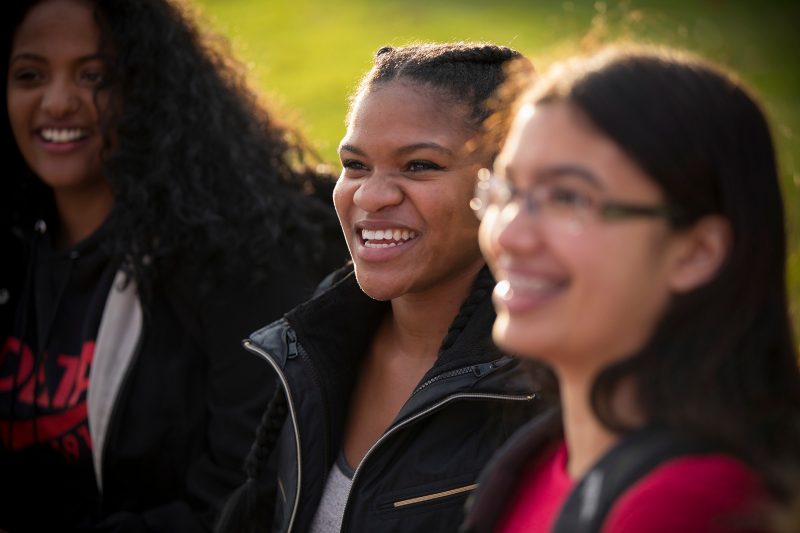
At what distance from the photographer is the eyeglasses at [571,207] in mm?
1429

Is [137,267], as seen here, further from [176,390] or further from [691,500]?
[691,500]

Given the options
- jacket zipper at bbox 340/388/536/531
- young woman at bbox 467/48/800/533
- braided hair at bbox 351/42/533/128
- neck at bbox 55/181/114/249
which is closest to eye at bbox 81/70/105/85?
neck at bbox 55/181/114/249

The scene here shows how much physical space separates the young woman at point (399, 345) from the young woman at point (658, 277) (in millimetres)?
675

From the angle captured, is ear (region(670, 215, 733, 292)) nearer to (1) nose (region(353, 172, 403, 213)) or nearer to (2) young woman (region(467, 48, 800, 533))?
(2) young woman (region(467, 48, 800, 533))

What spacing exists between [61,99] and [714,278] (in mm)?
2679

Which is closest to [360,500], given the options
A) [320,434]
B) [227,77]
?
[320,434]

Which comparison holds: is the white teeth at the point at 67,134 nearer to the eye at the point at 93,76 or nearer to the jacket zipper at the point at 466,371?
the eye at the point at 93,76

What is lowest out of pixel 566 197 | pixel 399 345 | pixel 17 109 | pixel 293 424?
pixel 293 424

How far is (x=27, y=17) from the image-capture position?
3.51m

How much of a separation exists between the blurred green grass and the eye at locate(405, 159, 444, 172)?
2533 mm

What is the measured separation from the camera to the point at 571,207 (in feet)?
4.80

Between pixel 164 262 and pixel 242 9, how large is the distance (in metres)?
11.6

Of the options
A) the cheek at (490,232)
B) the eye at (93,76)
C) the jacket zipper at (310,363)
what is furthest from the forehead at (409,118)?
the eye at (93,76)

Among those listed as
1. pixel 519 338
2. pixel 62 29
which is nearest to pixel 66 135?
pixel 62 29
